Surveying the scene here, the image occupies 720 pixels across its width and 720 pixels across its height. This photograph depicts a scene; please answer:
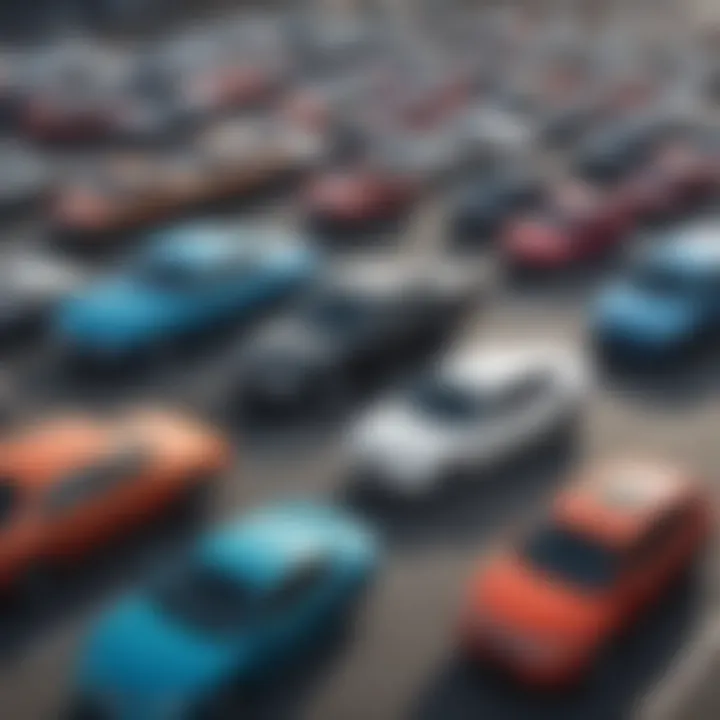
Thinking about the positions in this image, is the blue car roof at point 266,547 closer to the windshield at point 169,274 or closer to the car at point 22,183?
the windshield at point 169,274

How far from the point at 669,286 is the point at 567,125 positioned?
8606mm

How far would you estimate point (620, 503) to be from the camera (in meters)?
10.4

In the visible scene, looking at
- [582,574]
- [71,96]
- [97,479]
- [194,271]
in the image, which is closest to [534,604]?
[582,574]

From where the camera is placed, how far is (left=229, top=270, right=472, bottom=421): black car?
13539 millimetres

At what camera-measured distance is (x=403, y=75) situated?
25.7 m

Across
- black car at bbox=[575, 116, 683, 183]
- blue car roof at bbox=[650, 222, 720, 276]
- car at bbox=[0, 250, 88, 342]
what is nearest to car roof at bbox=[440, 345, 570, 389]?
blue car roof at bbox=[650, 222, 720, 276]

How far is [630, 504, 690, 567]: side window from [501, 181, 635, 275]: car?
7.02 metres

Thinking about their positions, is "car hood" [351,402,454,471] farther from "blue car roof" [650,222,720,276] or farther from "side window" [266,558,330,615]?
"blue car roof" [650,222,720,276]

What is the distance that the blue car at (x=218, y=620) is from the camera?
9133mm

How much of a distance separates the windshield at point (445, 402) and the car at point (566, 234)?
475cm

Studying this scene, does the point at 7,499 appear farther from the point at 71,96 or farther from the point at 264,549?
the point at 71,96

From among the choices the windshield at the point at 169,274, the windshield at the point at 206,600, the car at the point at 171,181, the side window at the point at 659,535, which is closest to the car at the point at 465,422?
the side window at the point at 659,535

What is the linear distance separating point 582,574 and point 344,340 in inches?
195


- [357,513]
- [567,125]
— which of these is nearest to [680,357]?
[357,513]
